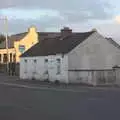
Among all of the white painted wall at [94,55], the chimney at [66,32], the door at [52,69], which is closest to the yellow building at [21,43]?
the chimney at [66,32]

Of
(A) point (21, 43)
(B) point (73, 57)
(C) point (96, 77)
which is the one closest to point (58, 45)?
(B) point (73, 57)

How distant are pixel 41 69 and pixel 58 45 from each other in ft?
11.6

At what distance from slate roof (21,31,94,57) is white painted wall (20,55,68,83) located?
0.61 m

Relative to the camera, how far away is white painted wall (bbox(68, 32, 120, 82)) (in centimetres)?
5306

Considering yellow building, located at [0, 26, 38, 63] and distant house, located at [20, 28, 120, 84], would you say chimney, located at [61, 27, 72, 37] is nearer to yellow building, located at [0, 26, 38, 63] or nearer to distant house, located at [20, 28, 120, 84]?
distant house, located at [20, 28, 120, 84]

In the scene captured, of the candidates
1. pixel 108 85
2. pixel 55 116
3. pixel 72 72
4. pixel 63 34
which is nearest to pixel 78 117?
pixel 55 116

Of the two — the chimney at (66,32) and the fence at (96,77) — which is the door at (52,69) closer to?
the fence at (96,77)

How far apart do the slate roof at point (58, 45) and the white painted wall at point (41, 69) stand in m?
0.61

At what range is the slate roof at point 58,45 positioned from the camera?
2119 inches

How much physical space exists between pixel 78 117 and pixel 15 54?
7125 centimetres

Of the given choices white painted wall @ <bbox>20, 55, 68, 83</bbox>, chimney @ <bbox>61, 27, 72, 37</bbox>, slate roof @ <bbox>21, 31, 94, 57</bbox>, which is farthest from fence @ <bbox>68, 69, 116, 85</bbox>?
chimney @ <bbox>61, 27, 72, 37</bbox>

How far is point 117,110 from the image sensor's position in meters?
20.5

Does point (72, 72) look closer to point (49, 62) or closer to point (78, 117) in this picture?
point (49, 62)

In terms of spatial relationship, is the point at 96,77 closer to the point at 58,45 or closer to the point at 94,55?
the point at 94,55
